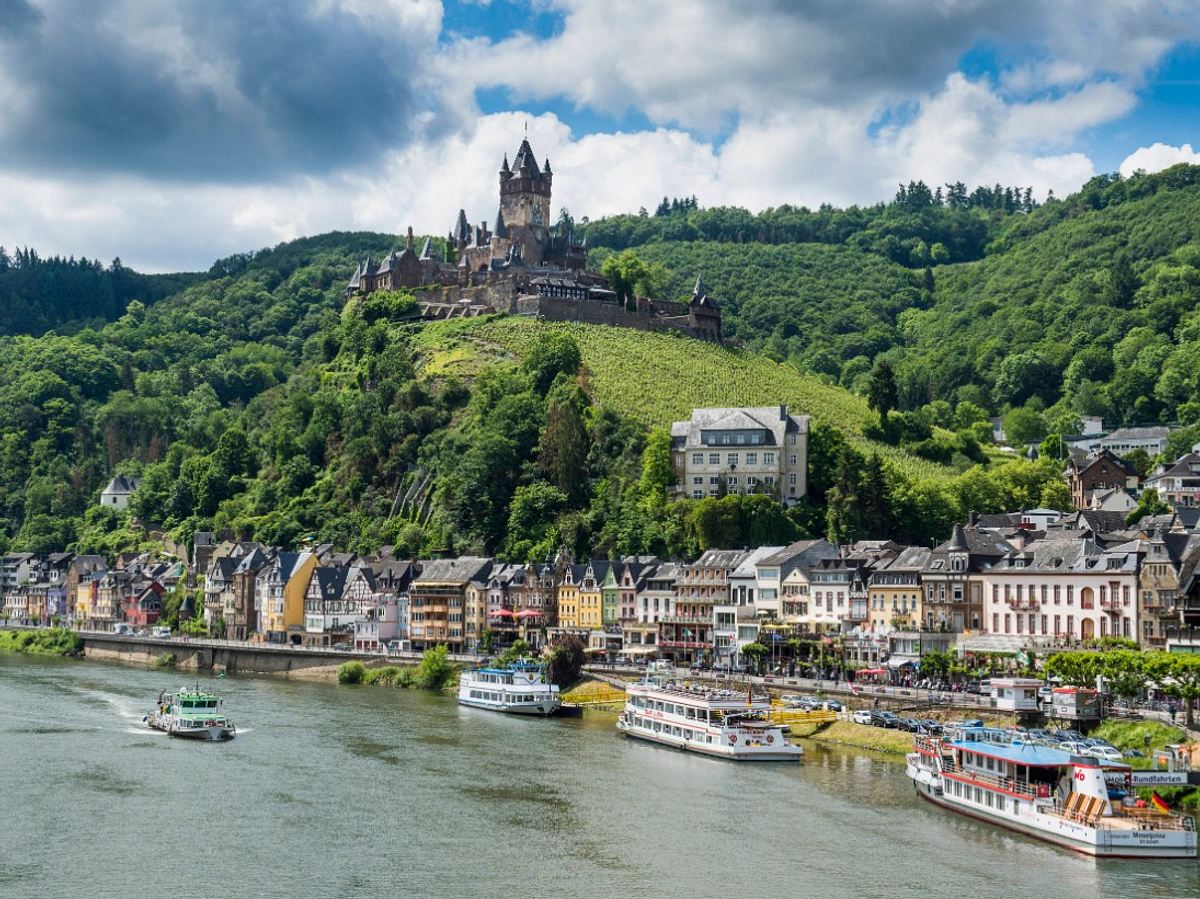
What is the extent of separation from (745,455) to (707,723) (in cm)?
5063

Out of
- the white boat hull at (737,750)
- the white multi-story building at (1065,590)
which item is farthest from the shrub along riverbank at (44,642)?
the white multi-story building at (1065,590)

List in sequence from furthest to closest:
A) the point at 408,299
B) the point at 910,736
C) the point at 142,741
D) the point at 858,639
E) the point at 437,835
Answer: the point at 408,299, the point at 858,639, the point at 142,741, the point at 910,736, the point at 437,835

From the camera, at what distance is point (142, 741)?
A: 82.8 metres

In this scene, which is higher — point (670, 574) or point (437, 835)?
point (670, 574)

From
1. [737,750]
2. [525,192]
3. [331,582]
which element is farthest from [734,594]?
[525,192]

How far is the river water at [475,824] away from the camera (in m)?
52.6

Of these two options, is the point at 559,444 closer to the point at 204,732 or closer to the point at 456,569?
the point at 456,569

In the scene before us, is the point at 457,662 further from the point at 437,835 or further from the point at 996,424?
the point at 996,424

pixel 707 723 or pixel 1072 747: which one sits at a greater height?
pixel 1072 747

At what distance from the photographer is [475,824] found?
6109 cm

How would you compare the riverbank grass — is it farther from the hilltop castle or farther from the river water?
the hilltop castle

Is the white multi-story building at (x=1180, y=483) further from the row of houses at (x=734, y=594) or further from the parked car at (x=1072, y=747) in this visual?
the parked car at (x=1072, y=747)

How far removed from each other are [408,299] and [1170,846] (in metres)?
135

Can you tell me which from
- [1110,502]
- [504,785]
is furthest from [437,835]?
[1110,502]
